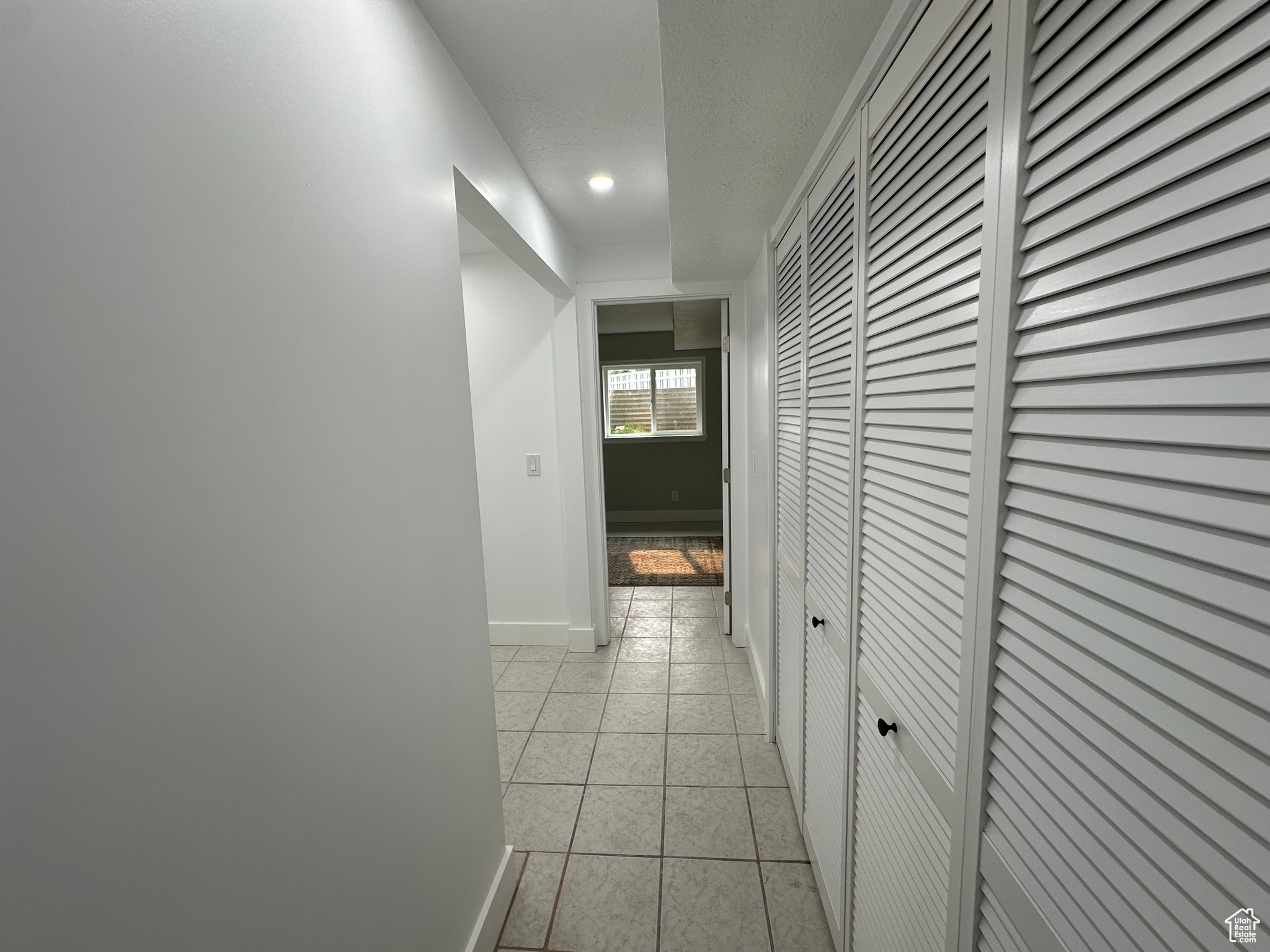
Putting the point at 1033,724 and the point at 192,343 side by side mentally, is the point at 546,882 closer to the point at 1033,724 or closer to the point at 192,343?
the point at 1033,724

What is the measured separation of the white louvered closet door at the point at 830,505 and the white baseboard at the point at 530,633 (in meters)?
1.94

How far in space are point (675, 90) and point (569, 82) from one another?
2.23ft

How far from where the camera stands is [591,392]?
10.1ft

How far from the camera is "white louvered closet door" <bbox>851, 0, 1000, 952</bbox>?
0.71 metres

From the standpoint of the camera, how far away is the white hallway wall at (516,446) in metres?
3.10

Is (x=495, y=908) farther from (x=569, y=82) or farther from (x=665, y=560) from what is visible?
(x=665, y=560)

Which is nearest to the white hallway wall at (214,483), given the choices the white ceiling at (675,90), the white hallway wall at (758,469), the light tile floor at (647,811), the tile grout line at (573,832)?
the white ceiling at (675,90)

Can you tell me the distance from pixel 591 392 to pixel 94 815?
2730 mm

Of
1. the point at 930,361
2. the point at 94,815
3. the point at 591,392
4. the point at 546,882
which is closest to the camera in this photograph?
the point at 94,815

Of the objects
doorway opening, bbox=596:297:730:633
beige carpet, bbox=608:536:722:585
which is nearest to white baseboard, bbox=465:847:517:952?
beige carpet, bbox=608:536:722:585

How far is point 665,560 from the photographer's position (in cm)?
518

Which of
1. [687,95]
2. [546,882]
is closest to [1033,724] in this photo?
[687,95]

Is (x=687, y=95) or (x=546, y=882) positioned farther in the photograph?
(x=546, y=882)

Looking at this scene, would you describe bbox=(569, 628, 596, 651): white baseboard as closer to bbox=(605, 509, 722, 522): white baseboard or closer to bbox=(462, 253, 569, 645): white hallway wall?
bbox=(462, 253, 569, 645): white hallway wall
